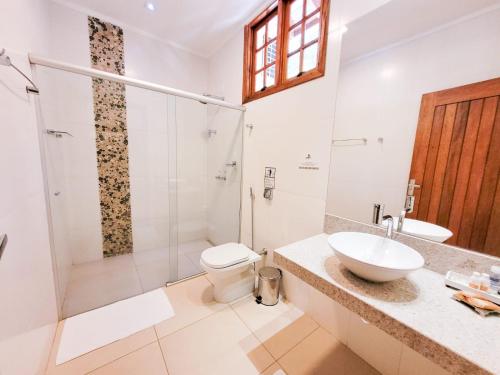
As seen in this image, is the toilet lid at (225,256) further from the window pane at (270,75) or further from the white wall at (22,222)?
the window pane at (270,75)

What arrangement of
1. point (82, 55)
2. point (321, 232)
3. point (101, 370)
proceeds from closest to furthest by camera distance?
point (101, 370)
point (321, 232)
point (82, 55)

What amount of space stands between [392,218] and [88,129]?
2.86 meters

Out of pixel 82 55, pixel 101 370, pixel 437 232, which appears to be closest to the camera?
pixel 437 232

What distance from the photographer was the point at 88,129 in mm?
2143

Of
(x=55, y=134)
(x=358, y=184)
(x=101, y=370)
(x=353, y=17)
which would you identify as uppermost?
(x=353, y=17)

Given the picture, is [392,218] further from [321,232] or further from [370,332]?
[370,332]

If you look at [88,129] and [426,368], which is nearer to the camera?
[426,368]

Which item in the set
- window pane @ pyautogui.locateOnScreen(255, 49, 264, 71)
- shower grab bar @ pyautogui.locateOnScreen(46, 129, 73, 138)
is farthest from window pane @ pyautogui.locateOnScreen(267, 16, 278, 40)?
Result: shower grab bar @ pyautogui.locateOnScreen(46, 129, 73, 138)

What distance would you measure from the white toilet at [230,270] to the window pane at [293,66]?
1644 millimetres

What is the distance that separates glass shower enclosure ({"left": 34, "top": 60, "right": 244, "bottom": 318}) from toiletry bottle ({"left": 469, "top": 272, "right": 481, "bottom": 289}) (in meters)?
1.93

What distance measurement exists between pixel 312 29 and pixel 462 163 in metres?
1.39

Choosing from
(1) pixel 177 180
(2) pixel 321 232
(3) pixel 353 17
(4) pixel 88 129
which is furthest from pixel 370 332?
(4) pixel 88 129

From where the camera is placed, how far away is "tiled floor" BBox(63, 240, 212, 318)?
5.73ft

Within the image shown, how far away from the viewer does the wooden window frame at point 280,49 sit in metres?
1.39
